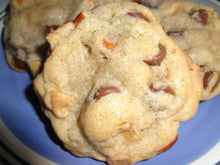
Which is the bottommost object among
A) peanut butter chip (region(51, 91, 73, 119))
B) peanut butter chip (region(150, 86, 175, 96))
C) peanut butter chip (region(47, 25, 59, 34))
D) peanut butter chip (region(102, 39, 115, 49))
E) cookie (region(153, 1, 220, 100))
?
cookie (region(153, 1, 220, 100))

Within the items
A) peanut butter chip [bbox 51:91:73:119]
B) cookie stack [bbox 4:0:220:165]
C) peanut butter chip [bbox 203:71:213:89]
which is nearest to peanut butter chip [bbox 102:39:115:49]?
cookie stack [bbox 4:0:220:165]

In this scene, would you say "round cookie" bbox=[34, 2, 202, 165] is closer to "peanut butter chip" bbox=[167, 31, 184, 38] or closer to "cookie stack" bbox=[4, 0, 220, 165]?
"cookie stack" bbox=[4, 0, 220, 165]

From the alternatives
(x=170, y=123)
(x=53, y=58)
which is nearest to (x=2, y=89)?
(x=53, y=58)

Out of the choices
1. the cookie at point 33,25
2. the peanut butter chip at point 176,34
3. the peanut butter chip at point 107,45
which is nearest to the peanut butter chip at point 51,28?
the cookie at point 33,25

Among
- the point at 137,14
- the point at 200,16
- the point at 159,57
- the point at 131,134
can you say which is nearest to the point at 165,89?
the point at 159,57

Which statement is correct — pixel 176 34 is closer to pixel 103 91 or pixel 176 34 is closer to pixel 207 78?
pixel 207 78

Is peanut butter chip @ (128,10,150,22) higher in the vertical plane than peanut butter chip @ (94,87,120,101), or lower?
higher

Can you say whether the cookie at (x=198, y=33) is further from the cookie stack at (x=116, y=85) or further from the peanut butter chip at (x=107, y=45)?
the peanut butter chip at (x=107, y=45)

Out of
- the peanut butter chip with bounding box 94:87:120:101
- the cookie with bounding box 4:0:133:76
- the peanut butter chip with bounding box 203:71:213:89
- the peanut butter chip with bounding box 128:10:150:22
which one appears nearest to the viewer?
the peanut butter chip with bounding box 94:87:120:101
